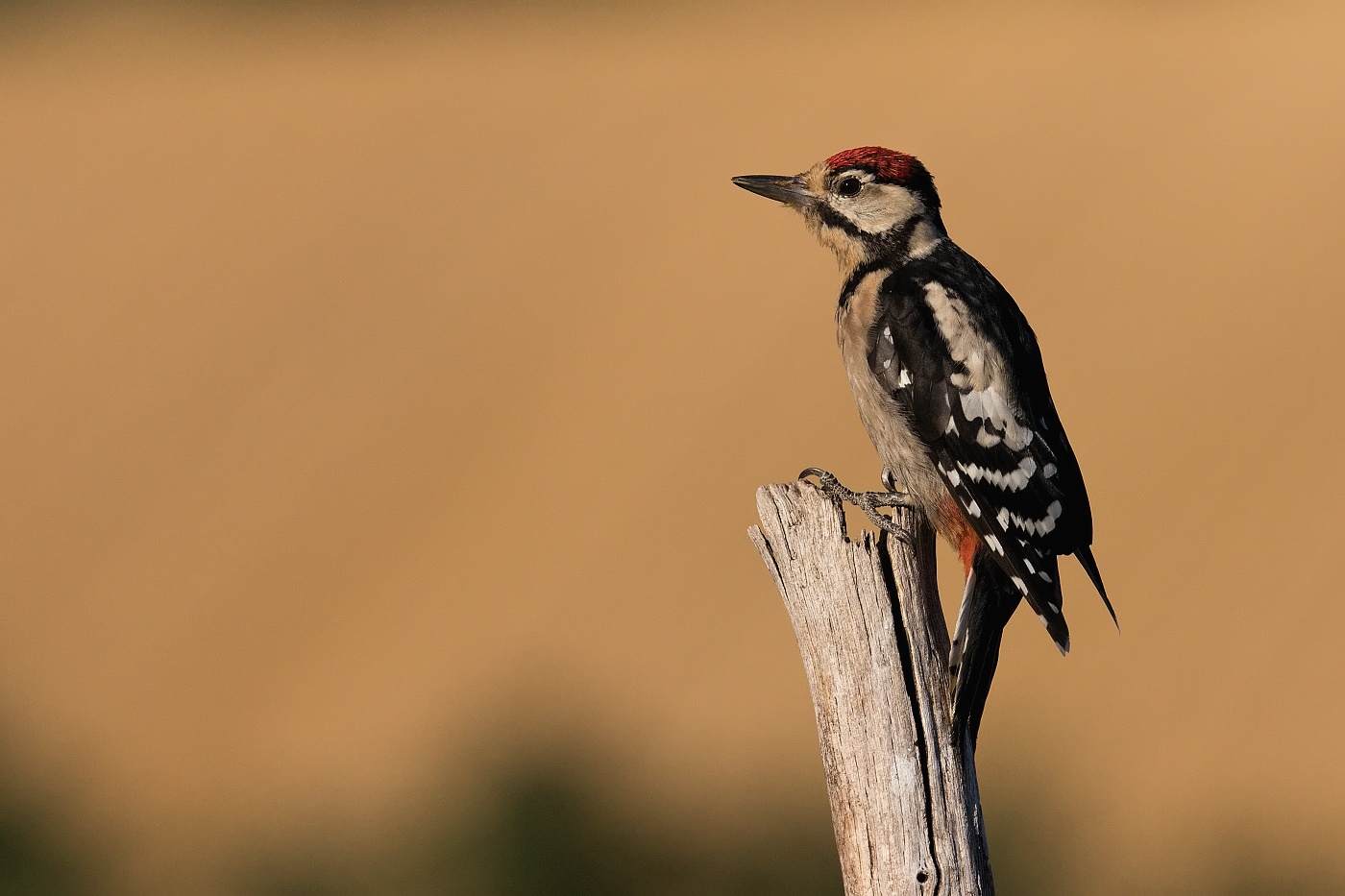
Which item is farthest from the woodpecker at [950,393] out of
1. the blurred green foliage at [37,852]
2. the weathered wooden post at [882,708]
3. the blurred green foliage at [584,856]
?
the blurred green foliage at [37,852]

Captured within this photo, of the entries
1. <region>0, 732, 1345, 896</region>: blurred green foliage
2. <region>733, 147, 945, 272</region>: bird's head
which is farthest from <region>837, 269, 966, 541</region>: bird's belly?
<region>0, 732, 1345, 896</region>: blurred green foliage

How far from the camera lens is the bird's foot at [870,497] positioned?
4.24 meters

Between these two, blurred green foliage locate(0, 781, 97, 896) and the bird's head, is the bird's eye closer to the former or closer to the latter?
the bird's head

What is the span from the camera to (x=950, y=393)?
16.2 ft

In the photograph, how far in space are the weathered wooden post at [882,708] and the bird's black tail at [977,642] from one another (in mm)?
39

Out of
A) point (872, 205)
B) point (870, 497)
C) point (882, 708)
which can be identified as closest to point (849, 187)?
point (872, 205)

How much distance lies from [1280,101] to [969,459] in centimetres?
1791

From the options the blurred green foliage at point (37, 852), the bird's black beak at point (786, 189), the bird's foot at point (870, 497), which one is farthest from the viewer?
the blurred green foliage at point (37, 852)

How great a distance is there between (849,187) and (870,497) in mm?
1288

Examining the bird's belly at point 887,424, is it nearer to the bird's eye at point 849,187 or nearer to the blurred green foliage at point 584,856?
the bird's eye at point 849,187

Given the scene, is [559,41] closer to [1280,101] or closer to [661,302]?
[661,302]

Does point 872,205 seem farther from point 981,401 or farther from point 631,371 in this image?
point 631,371

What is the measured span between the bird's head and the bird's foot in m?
0.85

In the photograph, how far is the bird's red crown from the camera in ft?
17.7
